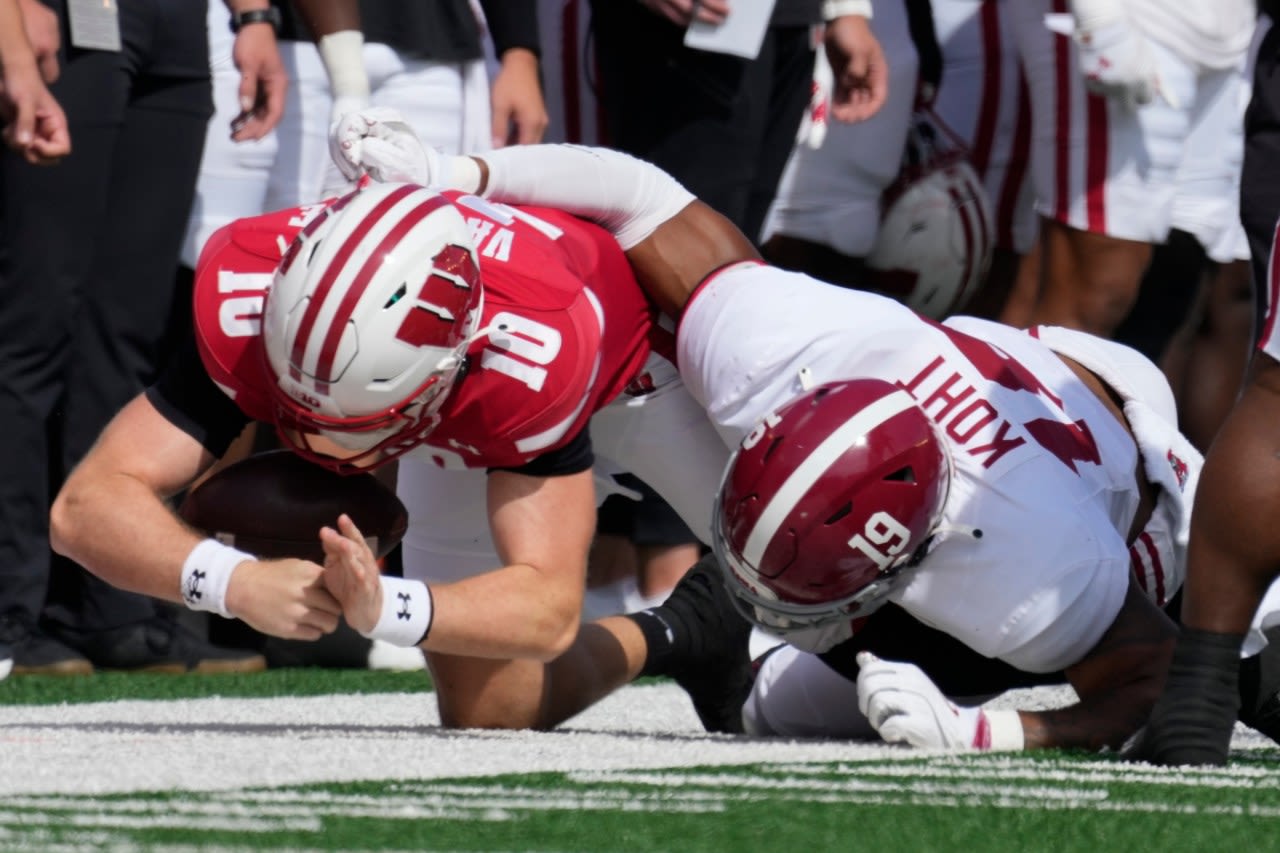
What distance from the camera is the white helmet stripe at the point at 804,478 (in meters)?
3.54

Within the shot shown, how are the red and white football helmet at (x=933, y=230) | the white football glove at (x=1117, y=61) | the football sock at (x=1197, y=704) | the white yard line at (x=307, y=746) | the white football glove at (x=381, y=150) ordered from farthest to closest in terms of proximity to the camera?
the red and white football helmet at (x=933, y=230), the white football glove at (x=1117, y=61), the white football glove at (x=381, y=150), the football sock at (x=1197, y=704), the white yard line at (x=307, y=746)

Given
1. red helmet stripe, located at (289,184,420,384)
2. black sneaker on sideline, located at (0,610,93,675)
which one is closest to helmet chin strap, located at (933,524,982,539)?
red helmet stripe, located at (289,184,420,384)

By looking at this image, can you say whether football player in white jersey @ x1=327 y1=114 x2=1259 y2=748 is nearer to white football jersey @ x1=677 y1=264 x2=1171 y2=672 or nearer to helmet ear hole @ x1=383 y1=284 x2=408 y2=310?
white football jersey @ x1=677 y1=264 x2=1171 y2=672

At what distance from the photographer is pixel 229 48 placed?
5.30 m

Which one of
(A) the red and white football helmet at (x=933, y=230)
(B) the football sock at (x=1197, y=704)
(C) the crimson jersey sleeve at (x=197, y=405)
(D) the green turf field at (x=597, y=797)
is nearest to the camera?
(D) the green turf field at (x=597, y=797)

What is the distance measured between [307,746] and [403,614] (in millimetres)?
235

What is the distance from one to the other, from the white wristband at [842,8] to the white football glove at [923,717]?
2151mm

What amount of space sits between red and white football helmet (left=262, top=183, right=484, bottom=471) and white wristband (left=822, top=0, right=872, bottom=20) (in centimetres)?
200

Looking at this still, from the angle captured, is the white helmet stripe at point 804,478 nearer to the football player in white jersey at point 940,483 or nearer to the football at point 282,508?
the football player in white jersey at point 940,483

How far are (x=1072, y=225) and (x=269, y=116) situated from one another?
1808 mm

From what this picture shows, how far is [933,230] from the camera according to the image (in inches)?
236

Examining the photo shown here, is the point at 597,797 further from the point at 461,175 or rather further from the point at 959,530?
the point at 461,175

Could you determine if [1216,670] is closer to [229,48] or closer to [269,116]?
[269,116]

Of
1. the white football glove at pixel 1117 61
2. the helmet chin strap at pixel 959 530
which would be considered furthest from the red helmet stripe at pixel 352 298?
the white football glove at pixel 1117 61
